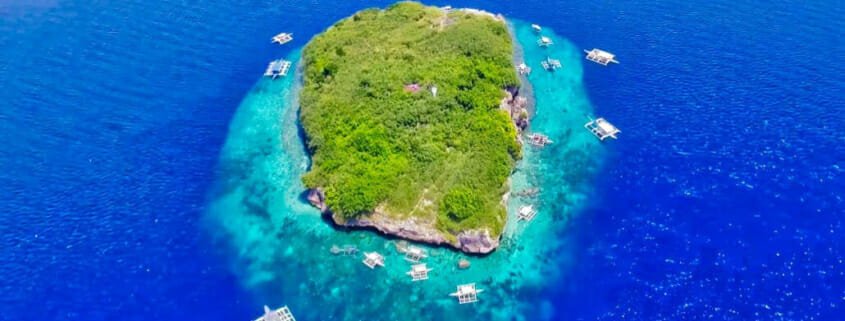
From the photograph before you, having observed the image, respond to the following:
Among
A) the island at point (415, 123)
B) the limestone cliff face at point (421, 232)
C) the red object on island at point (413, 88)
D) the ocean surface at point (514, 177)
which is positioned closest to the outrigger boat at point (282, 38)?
the ocean surface at point (514, 177)

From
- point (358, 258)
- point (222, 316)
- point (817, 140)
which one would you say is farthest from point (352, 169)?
point (817, 140)

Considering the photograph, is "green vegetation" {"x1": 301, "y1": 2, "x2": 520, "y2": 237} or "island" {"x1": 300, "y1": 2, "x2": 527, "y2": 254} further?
"green vegetation" {"x1": 301, "y1": 2, "x2": 520, "y2": 237}

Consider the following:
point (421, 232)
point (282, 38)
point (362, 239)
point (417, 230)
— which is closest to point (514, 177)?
point (421, 232)

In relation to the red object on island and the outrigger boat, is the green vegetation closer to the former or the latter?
the red object on island

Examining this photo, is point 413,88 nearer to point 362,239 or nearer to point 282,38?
point 362,239

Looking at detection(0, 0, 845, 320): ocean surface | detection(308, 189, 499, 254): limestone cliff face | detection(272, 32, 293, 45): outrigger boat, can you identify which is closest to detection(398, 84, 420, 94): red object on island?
detection(0, 0, 845, 320): ocean surface
